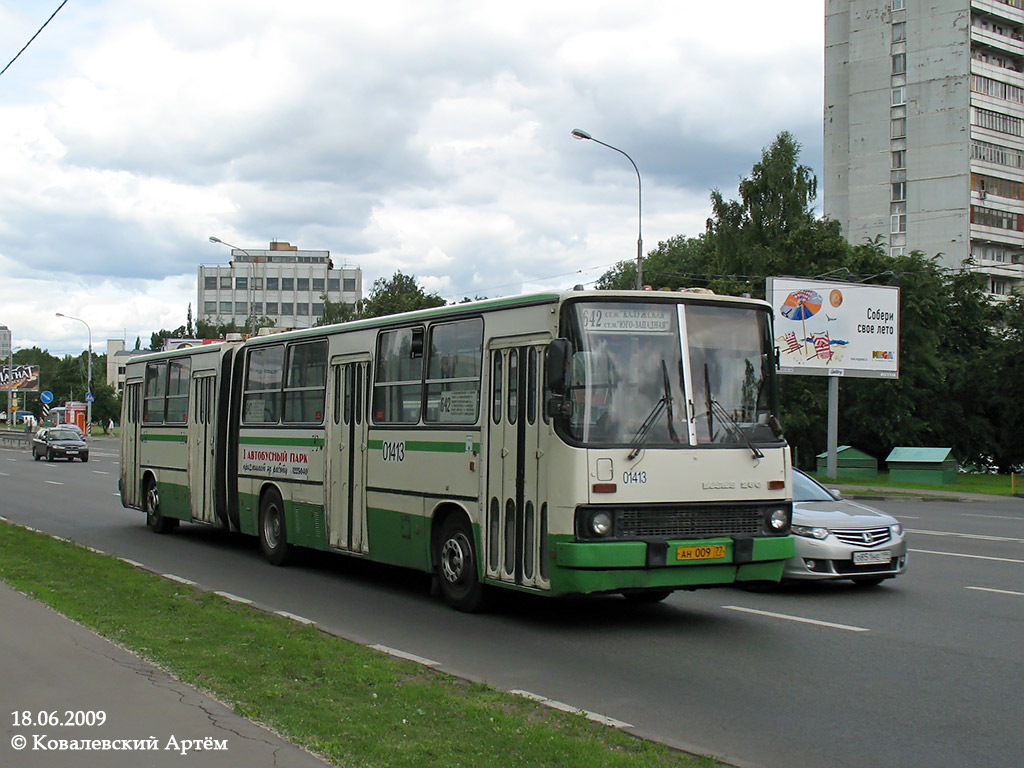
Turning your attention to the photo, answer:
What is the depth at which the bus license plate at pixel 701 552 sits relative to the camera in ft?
30.9

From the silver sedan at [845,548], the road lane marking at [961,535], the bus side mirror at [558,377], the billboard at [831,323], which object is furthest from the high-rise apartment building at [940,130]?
the bus side mirror at [558,377]

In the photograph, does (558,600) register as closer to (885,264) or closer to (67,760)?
(67,760)

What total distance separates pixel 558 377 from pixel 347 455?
4.69m

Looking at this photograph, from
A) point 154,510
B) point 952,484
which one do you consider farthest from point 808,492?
point 952,484

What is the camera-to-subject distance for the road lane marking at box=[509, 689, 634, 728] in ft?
21.1

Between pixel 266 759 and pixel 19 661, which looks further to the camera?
pixel 19 661

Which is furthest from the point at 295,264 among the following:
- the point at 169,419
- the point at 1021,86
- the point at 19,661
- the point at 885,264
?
the point at 19,661

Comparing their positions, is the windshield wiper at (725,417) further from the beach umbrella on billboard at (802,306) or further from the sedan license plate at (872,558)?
the beach umbrella on billboard at (802,306)

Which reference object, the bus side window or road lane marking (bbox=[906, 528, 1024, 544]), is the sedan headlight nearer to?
the bus side window

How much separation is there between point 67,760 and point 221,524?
11689 mm

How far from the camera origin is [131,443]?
2036 cm

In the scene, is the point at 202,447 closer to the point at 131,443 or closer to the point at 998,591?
the point at 131,443

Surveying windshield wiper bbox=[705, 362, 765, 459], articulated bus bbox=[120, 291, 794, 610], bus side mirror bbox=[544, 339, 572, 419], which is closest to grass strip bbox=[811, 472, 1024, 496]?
articulated bus bbox=[120, 291, 794, 610]

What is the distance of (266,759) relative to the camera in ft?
17.5
